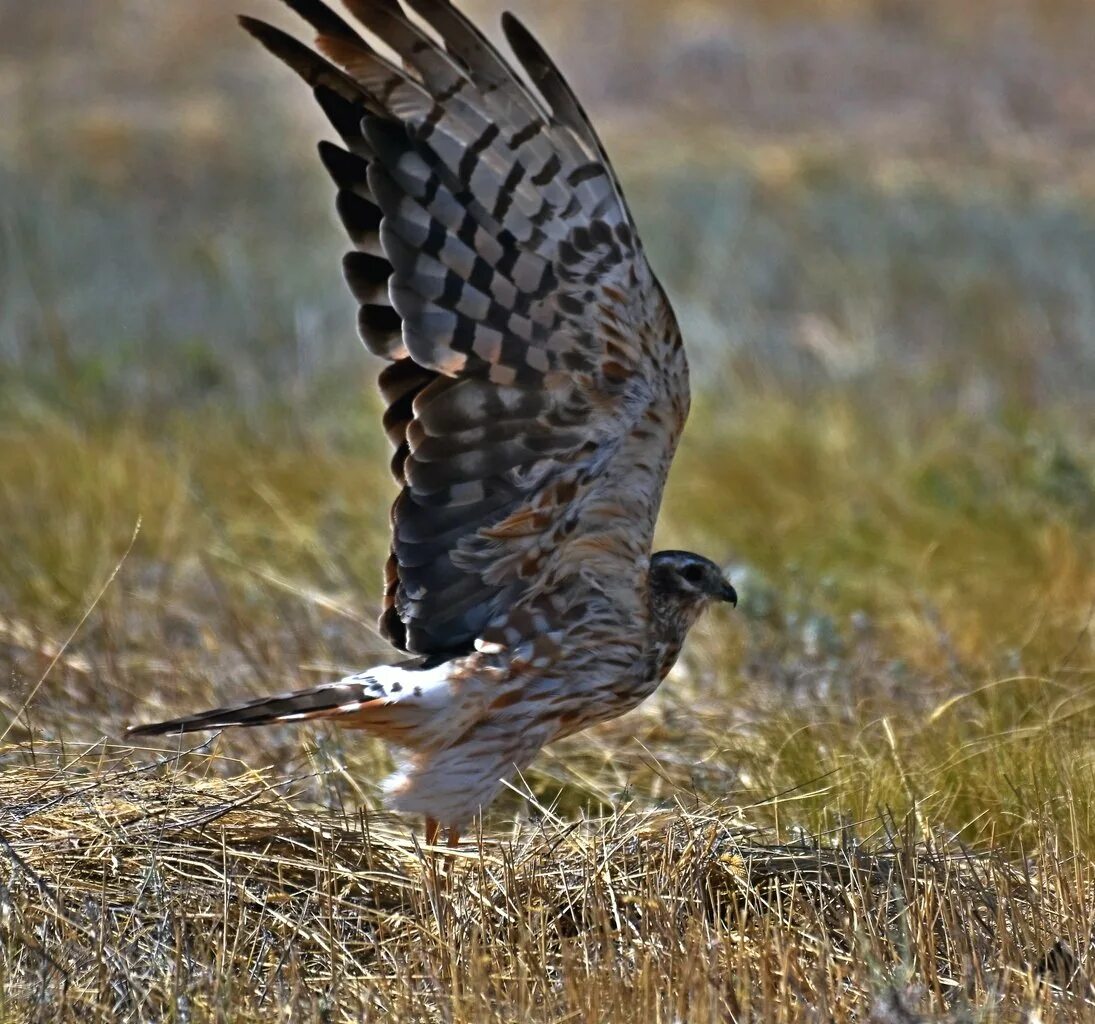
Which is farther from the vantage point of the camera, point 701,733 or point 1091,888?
point 701,733

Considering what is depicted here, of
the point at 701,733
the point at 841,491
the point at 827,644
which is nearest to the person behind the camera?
the point at 701,733

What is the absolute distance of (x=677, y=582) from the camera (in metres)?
5.05

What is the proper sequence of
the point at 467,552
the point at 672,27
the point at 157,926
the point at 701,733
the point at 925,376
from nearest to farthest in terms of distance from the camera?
the point at 157,926 < the point at 467,552 < the point at 701,733 < the point at 925,376 < the point at 672,27

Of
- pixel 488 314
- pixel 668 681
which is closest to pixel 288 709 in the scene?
pixel 488 314

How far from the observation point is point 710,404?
384 inches

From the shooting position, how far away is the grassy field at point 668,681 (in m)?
3.74

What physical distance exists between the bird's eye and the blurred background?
1.44 ft

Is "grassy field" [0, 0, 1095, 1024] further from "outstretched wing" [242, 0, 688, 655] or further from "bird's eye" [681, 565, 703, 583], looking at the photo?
"outstretched wing" [242, 0, 688, 655]

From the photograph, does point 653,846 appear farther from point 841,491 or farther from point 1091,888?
point 841,491

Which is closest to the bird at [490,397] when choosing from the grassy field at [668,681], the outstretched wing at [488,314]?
the outstretched wing at [488,314]

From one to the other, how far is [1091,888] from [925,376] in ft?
22.9

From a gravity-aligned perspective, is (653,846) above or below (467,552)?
below

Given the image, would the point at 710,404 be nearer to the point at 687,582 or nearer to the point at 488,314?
the point at 687,582

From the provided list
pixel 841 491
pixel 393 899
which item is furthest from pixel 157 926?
pixel 841 491
